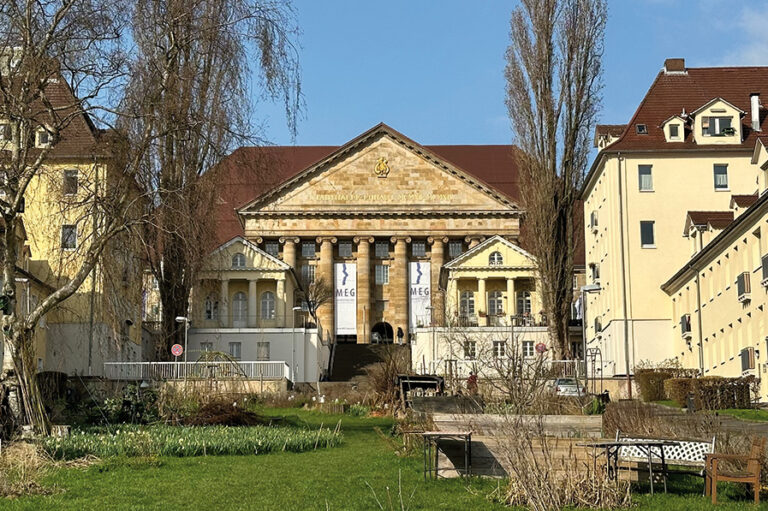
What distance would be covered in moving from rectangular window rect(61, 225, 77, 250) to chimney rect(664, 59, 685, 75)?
139 ft

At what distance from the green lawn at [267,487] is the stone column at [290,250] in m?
64.6

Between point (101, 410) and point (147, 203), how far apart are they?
6184 mm

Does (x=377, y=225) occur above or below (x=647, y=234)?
above

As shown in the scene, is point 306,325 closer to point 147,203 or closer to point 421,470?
point 147,203

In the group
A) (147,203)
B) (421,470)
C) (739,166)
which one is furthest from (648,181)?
(421,470)

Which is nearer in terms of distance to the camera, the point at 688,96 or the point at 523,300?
the point at 688,96

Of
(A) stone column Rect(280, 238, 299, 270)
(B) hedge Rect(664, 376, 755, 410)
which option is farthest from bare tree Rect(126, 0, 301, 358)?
(A) stone column Rect(280, 238, 299, 270)

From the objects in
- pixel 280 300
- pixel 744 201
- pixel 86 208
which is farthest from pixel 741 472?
pixel 280 300

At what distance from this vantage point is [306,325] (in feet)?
242

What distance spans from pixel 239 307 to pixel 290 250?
396 inches

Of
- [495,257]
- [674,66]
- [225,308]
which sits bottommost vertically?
[225,308]

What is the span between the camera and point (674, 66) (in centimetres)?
6172

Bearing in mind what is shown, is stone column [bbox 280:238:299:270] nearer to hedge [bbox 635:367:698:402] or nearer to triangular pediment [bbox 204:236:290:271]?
triangular pediment [bbox 204:236:290:271]

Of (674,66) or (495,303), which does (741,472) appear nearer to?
(674,66)
